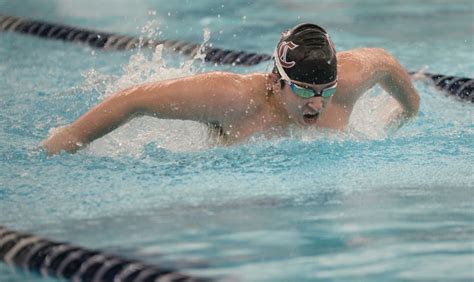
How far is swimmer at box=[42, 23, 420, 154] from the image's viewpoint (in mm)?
4020

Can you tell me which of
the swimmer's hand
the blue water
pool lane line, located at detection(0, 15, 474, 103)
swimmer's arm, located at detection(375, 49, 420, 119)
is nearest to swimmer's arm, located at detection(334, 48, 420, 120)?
swimmer's arm, located at detection(375, 49, 420, 119)

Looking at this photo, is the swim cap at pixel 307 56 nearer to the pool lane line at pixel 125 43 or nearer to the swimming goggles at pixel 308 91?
the swimming goggles at pixel 308 91

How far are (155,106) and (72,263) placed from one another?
961 millimetres

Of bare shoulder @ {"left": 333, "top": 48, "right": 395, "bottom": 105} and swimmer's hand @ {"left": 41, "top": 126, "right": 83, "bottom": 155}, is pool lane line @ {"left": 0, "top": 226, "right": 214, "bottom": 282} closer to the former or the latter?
swimmer's hand @ {"left": 41, "top": 126, "right": 83, "bottom": 155}

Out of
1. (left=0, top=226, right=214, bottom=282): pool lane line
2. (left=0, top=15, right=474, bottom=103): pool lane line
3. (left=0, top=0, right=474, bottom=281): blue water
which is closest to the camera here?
(left=0, top=226, right=214, bottom=282): pool lane line

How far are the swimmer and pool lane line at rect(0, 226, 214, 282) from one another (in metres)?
0.67

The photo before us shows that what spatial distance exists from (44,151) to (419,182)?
4.54ft

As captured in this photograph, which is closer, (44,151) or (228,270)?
(228,270)

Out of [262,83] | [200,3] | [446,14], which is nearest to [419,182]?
[262,83]

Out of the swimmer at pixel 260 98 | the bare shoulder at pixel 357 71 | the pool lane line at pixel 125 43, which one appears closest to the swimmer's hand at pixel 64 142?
the swimmer at pixel 260 98

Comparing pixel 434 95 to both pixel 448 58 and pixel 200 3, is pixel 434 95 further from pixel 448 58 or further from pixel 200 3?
pixel 200 3

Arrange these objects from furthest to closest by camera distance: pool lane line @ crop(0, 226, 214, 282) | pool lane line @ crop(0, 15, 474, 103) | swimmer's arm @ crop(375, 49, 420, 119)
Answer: pool lane line @ crop(0, 15, 474, 103) → swimmer's arm @ crop(375, 49, 420, 119) → pool lane line @ crop(0, 226, 214, 282)

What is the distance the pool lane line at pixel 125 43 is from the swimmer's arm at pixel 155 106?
2030mm

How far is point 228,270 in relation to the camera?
3137 mm
